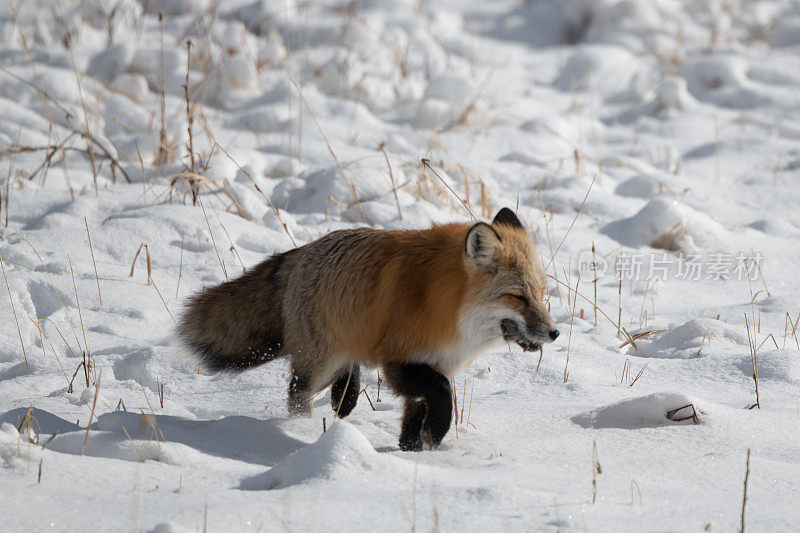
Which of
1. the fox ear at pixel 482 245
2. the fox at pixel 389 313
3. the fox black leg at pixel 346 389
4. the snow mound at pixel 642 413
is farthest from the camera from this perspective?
the fox black leg at pixel 346 389

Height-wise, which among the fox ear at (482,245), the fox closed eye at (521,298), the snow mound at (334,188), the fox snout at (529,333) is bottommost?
the snow mound at (334,188)

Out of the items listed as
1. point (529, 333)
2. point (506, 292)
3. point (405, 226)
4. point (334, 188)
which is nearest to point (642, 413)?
point (529, 333)

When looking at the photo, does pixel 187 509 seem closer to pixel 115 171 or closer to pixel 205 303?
pixel 205 303

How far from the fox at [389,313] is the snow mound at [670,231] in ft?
11.4

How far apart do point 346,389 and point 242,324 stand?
0.69 m

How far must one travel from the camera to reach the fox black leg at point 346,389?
440 cm

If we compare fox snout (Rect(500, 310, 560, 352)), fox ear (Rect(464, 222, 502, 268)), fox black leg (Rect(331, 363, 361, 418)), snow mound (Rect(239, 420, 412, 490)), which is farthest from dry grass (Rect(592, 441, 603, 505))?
fox black leg (Rect(331, 363, 361, 418))

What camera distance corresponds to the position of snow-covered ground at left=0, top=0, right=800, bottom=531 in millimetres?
2986

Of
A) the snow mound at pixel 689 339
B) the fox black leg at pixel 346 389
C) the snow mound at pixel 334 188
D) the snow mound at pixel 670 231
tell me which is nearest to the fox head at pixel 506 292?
the fox black leg at pixel 346 389

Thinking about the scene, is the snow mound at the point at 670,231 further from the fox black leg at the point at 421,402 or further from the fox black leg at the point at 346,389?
the fox black leg at the point at 421,402

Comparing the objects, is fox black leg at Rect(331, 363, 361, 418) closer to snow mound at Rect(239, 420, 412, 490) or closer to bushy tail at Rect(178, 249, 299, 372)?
bushy tail at Rect(178, 249, 299, 372)

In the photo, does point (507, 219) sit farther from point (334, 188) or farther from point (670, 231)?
point (670, 231)

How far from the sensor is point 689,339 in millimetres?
5289

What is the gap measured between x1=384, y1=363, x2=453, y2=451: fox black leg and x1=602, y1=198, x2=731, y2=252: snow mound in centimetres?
397
